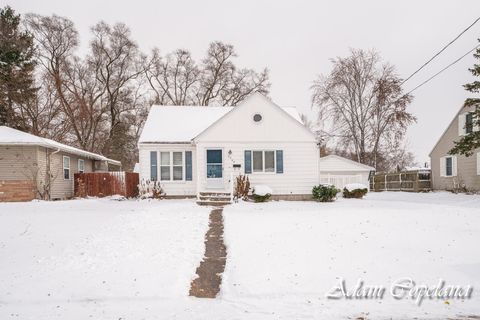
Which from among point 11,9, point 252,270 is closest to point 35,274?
point 252,270

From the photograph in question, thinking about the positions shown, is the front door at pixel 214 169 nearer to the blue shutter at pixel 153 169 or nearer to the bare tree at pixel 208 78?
the blue shutter at pixel 153 169

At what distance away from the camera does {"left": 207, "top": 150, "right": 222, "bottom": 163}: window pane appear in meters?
20.3

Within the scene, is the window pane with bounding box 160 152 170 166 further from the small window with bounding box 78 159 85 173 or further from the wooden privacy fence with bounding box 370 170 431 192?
the wooden privacy fence with bounding box 370 170 431 192

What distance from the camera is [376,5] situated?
17812 mm

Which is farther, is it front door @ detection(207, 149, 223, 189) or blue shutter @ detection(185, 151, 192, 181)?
blue shutter @ detection(185, 151, 192, 181)

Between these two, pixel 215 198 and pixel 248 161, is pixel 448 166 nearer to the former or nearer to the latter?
pixel 248 161

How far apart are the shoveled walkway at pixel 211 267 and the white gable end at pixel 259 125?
838cm

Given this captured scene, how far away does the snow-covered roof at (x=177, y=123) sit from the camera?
21125 mm

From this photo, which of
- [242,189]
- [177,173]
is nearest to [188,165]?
[177,173]

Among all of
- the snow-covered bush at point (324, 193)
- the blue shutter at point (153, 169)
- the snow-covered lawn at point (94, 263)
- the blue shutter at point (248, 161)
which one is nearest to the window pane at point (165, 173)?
the blue shutter at point (153, 169)

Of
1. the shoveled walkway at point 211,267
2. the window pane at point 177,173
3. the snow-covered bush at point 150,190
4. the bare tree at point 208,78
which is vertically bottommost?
the shoveled walkway at point 211,267

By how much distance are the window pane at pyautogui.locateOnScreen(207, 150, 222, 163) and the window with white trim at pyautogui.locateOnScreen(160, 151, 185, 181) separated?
1570mm

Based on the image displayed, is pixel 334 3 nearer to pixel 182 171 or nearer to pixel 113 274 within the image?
pixel 182 171

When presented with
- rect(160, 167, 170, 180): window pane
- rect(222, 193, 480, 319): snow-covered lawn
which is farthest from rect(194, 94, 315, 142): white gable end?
rect(222, 193, 480, 319): snow-covered lawn
